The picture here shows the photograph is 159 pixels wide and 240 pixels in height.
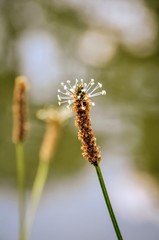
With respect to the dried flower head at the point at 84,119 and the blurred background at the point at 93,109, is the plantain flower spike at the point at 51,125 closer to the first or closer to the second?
the dried flower head at the point at 84,119

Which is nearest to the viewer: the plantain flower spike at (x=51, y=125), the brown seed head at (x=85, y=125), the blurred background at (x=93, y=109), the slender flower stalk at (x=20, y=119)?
the brown seed head at (x=85, y=125)

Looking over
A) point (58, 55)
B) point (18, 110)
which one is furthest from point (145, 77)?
point (18, 110)

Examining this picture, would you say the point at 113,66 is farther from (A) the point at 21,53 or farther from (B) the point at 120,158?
(B) the point at 120,158

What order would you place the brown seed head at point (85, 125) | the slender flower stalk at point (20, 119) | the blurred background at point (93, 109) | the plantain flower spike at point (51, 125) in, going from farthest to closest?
the blurred background at point (93, 109)
the plantain flower spike at point (51, 125)
the slender flower stalk at point (20, 119)
the brown seed head at point (85, 125)

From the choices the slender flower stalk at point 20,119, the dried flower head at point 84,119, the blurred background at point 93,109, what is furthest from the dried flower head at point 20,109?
the blurred background at point 93,109

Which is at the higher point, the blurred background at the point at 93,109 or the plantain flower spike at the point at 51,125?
the blurred background at the point at 93,109

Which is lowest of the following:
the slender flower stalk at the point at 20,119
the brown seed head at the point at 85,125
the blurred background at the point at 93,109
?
the brown seed head at the point at 85,125
